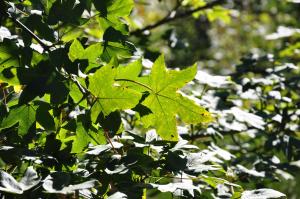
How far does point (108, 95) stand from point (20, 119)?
0.27 metres

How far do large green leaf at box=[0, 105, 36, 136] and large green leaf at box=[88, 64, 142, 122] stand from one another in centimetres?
20

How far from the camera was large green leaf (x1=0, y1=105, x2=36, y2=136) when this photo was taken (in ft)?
3.99

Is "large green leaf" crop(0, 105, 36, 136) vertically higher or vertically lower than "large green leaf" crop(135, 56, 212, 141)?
lower

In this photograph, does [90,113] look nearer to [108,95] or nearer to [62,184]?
[108,95]

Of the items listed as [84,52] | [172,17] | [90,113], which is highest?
[84,52]

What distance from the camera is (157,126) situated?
1238 mm

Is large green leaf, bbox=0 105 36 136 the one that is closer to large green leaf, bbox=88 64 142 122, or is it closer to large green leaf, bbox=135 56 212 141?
large green leaf, bbox=88 64 142 122

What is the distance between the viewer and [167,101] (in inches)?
47.4

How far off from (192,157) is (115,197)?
1.07 ft

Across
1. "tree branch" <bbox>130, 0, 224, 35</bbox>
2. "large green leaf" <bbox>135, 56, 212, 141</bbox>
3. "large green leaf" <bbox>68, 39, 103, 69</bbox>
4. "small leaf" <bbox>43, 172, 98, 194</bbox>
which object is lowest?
"tree branch" <bbox>130, 0, 224, 35</bbox>

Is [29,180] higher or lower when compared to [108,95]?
lower

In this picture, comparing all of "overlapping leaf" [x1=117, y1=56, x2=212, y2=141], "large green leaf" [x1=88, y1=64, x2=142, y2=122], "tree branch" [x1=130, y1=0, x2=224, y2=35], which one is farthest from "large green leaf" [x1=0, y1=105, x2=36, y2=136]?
"tree branch" [x1=130, y1=0, x2=224, y2=35]

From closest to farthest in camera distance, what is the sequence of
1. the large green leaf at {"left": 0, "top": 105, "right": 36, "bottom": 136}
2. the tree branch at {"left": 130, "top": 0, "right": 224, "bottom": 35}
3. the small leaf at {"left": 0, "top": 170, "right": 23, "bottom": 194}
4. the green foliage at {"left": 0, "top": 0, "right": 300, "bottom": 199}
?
the small leaf at {"left": 0, "top": 170, "right": 23, "bottom": 194} < the green foliage at {"left": 0, "top": 0, "right": 300, "bottom": 199} < the large green leaf at {"left": 0, "top": 105, "right": 36, "bottom": 136} < the tree branch at {"left": 130, "top": 0, "right": 224, "bottom": 35}

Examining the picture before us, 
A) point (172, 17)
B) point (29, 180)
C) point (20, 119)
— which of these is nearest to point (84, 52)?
point (20, 119)
